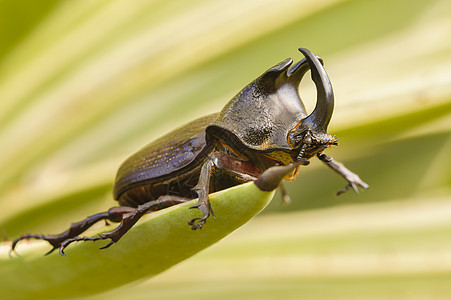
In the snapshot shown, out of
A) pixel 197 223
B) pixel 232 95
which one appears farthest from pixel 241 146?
pixel 232 95

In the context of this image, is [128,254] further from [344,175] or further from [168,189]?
[344,175]

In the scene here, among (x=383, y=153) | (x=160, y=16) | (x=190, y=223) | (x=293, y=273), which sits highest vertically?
(x=160, y=16)

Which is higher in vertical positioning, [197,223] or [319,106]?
[319,106]

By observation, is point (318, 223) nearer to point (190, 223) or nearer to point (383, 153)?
point (383, 153)

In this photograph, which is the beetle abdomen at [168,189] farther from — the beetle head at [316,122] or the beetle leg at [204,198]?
the beetle head at [316,122]

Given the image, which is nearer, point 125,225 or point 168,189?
point 125,225

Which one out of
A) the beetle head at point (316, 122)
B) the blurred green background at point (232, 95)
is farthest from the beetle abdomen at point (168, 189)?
the blurred green background at point (232, 95)

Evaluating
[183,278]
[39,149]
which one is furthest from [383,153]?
[39,149]
